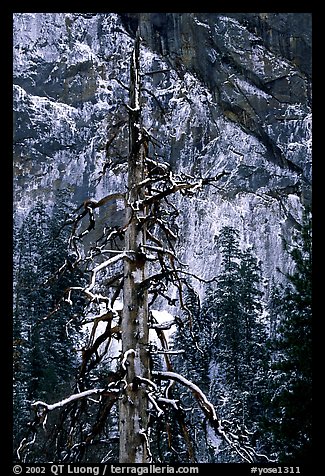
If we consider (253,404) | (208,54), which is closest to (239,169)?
(208,54)

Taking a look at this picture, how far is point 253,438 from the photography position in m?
4.57

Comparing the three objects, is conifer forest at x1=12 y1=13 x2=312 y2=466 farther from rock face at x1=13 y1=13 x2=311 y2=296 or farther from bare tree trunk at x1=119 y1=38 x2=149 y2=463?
bare tree trunk at x1=119 y1=38 x2=149 y2=463

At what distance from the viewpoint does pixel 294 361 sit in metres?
4.54

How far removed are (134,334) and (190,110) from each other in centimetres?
187

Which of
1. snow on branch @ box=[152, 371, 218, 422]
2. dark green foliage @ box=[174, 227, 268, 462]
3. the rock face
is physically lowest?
snow on branch @ box=[152, 371, 218, 422]

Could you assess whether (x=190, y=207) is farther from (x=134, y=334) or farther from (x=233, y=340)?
(x=134, y=334)

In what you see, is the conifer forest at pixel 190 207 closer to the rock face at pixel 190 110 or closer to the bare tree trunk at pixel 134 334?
the rock face at pixel 190 110

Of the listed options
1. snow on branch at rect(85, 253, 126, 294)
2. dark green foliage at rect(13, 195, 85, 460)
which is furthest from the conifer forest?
snow on branch at rect(85, 253, 126, 294)

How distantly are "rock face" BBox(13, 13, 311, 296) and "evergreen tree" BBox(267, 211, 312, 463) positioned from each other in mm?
161

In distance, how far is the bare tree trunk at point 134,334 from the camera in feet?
11.4

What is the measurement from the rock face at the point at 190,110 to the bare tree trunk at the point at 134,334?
0.86 m

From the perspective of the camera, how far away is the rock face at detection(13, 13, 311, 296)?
179 inches

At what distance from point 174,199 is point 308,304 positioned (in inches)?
46.0

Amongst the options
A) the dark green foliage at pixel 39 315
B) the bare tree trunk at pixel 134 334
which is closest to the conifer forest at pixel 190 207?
the dark green foliage at pixel 39 315
